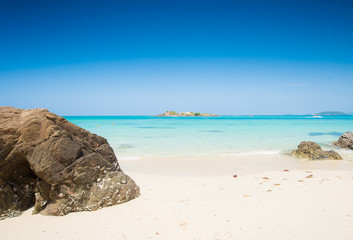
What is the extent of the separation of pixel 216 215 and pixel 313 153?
29.4 ft

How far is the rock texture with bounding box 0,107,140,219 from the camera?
383cm

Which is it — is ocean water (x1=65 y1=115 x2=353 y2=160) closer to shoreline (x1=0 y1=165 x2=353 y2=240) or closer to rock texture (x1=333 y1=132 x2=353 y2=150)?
rock texture (x1=333 y1=132 x2=353 y2=150)

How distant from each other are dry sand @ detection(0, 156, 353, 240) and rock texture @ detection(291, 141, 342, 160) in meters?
4.58

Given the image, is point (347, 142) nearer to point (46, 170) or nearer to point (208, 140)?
point (208, 140)

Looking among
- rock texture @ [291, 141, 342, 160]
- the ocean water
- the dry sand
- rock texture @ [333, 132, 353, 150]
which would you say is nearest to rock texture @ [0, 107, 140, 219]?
the dry sand

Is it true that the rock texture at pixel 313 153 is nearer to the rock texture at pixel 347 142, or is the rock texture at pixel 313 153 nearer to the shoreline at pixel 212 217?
the rock texture at pixel 347 142

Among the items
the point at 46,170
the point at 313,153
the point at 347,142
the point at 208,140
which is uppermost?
the point at 46,170

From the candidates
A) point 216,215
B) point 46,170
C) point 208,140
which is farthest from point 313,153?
point 46,170

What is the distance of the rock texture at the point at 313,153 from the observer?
10330 millimetres

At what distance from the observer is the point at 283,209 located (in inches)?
163

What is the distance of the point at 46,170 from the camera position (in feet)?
12.4

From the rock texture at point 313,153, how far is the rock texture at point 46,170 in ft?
32.1

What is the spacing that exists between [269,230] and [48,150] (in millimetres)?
3925

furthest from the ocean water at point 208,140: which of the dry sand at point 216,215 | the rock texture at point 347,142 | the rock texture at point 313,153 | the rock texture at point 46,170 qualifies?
the rock texture at point 46,170
